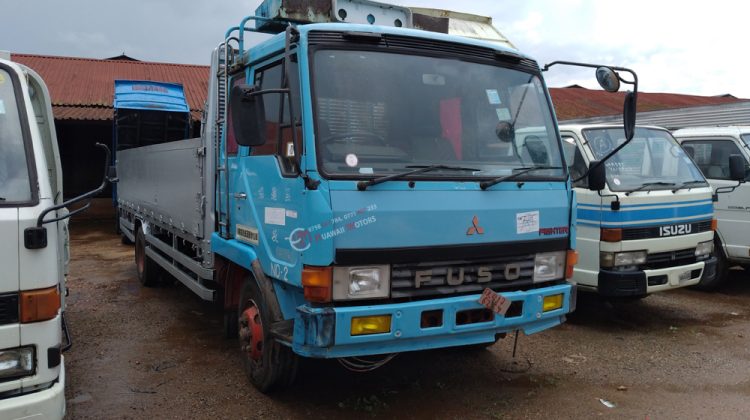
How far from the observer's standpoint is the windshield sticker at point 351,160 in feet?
11.0

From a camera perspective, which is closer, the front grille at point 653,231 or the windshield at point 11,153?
the windshield at point 11,153

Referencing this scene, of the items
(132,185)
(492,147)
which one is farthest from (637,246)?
(132,185)

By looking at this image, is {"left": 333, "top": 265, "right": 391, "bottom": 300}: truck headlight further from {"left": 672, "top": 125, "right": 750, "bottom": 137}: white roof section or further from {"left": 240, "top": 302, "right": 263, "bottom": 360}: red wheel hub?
{"left": 672, "top": 125, "right": 750, "bottom": 137}: white roof section

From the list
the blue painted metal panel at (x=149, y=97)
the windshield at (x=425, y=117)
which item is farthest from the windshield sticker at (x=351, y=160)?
the blue painted metal panel at (x=149, y=97)

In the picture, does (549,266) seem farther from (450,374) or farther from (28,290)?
(28,290)

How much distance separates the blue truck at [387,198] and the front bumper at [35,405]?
1.22 metres

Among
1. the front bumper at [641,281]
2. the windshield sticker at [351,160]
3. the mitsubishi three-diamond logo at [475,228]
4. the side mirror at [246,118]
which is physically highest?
the side mirror at [246,118]

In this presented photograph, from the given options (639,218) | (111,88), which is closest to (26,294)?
(639,218)

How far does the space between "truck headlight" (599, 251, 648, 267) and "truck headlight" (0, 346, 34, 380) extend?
4866 mm

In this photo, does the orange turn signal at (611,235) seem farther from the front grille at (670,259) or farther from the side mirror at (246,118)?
the side mirror at (246,118)

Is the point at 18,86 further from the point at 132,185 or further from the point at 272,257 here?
the point at 132,185

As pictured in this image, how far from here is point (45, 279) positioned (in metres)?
2.70

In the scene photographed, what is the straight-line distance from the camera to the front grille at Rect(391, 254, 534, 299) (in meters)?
3.41

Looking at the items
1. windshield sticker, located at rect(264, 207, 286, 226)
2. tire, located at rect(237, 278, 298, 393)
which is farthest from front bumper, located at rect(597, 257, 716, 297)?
windshield sticker, located at rect(264, 207, 286, 226)
